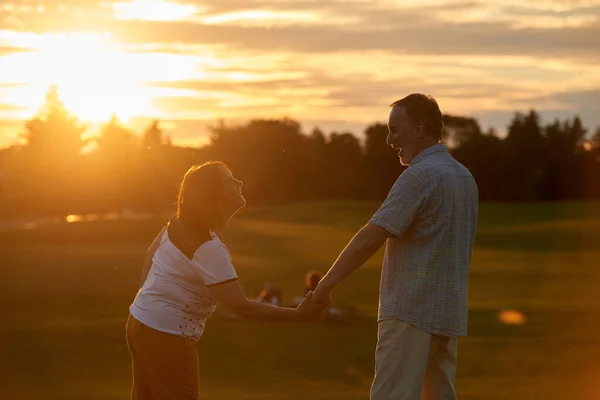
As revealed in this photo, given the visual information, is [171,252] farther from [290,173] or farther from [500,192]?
[500,192]

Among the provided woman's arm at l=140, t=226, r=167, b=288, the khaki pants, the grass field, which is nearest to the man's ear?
woman's arm at l=140, t=226, r=167, b=288

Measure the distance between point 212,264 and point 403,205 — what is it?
1.01 meters

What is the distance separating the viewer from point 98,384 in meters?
10.4

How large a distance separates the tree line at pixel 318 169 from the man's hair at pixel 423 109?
52.3m

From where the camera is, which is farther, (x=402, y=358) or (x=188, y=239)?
(x=402, y=358)

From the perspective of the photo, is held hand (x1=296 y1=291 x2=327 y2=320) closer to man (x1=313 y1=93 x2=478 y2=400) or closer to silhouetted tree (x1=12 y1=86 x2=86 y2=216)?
man (x1=313 y1=93 x2=478 y2=400)

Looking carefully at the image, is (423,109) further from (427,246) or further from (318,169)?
(318,169)

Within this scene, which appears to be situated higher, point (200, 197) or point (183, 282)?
point (200, 197)

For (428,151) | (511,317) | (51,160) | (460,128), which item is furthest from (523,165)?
(428,151)

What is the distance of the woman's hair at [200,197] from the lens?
4.81m

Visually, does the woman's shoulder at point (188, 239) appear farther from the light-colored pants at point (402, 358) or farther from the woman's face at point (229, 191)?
the light-colored pants at point (402, 358)

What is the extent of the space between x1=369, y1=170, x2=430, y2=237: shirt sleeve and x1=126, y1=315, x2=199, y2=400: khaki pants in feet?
3.69

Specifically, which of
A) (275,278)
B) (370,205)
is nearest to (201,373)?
(275,278)

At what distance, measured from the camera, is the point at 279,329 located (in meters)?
14.7
